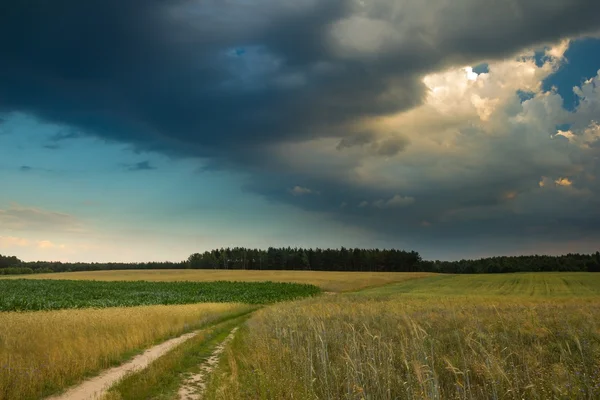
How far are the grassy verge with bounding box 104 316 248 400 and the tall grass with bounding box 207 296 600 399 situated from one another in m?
1.38

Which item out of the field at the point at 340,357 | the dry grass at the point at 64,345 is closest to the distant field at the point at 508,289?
the field at the point at 340,357

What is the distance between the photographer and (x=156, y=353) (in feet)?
60.4

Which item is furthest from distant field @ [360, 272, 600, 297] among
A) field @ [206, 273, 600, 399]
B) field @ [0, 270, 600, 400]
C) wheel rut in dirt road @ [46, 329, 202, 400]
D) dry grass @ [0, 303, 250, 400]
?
wheel rut in dirt road @ [46, 329, 202, 400]

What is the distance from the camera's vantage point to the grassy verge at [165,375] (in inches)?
475

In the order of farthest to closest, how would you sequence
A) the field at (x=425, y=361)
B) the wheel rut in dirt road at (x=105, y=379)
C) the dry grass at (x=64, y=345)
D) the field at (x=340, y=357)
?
the dry grass at (x=64, y=345) → the wheel rut in dirt road at (x=105, y=379) → the field at (x=340, y=357) → the field at (x=425, y=361)

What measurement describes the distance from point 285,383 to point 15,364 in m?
9.31

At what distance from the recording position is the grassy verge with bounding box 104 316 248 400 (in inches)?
475

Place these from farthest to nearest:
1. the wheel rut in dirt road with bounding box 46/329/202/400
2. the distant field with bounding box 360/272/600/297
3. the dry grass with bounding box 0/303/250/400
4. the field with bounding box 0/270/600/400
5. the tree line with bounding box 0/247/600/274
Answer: the tree line with bounding box 0/247/600/274 < the distant field with bounding box 360/272/600/297 < the dry grass with bounding box 0/303/250/400 < the wheel rut in dirt road with bounding box 46/329/202/400 < the field with bounding box 0/270/600/400

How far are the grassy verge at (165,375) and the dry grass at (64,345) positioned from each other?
2.10m

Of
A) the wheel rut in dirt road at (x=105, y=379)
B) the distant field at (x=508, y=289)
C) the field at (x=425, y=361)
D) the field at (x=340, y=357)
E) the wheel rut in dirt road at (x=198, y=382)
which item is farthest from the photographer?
the distant field at (x=508, y=289)

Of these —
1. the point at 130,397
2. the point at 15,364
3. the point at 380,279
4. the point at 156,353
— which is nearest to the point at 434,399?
the point at 130,397

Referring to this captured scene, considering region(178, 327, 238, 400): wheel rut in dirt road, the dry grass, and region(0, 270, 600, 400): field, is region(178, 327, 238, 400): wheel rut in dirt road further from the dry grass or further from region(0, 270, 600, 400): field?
the dry grass

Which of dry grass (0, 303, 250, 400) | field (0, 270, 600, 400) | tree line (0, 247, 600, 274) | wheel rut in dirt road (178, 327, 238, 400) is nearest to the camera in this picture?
field (0, 270, 600, 400)

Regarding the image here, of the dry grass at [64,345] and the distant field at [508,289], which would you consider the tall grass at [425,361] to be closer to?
the dry grass at [64,345]
